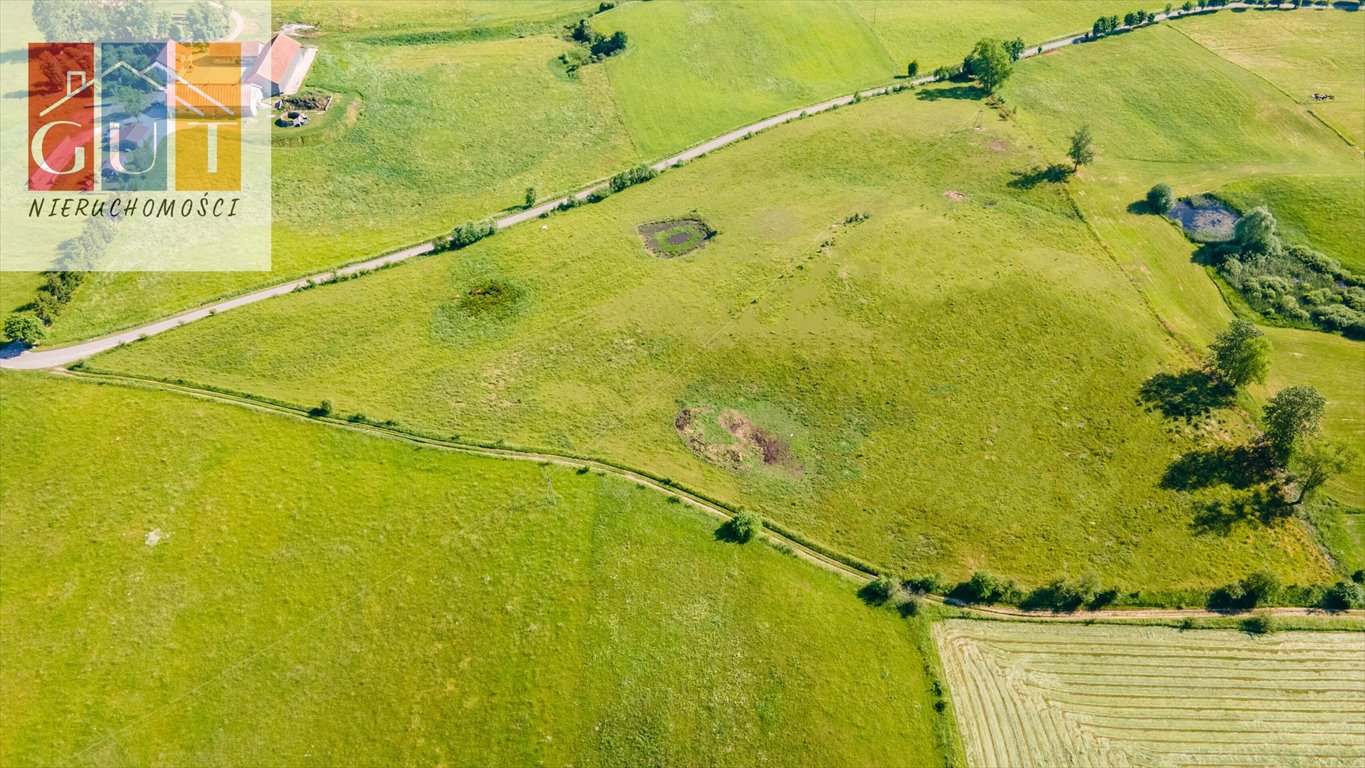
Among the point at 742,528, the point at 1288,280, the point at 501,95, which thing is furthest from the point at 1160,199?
the point at 501,95

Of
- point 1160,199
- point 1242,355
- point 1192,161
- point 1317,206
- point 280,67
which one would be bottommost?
point 1242,355

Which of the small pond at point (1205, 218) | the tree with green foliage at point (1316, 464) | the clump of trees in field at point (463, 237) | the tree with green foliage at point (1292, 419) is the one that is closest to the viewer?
the tree with green foliage at point (1316, 464)

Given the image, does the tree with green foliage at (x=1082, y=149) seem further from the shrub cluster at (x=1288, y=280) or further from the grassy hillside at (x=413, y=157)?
the grassy hillside at (x=413, y=157)

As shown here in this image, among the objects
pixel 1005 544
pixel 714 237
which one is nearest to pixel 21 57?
pixel 714 237

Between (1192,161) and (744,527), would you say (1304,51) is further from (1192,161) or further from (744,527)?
(744,527)

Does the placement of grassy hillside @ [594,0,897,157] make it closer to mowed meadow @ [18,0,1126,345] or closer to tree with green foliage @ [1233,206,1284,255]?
mowed meadow @ [18,0,1126,345]

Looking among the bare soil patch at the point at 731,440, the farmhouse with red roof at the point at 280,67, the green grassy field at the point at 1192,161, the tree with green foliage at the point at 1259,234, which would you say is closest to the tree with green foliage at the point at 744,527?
the bare soil patch at the point at 731,440

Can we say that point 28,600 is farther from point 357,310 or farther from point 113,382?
point 357,310
